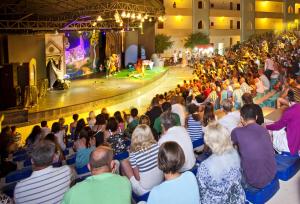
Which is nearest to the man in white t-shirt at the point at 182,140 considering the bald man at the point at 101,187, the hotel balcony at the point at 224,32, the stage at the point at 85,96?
Result: the bald man at the point at 101,187

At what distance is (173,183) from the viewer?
3191mm

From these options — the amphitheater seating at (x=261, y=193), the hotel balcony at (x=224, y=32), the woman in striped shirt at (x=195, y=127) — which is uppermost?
the hotel balcony at (x=224, y=32)

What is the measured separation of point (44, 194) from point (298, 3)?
216 ft

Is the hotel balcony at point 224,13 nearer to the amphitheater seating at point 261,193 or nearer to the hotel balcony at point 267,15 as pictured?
the hotel balcony at point 267,15

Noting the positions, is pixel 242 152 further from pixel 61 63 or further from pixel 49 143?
pixel 61 63

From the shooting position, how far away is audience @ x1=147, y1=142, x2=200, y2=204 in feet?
10.3

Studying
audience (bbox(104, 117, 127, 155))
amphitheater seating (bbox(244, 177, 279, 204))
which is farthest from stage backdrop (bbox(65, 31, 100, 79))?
amphitheater seating (bbox(244, 177, 279, 204))

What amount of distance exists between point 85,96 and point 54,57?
211 inches

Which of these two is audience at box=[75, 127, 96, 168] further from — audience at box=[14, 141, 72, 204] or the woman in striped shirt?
audience at box=[14, 141, 72, 204]

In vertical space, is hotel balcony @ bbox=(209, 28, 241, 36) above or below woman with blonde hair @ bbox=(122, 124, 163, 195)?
above

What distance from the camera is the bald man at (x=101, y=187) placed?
2.91 metres

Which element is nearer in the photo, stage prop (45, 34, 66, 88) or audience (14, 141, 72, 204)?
audience (14, 141, 72, 204)

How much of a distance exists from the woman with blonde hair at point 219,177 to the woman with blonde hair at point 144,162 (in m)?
0.96

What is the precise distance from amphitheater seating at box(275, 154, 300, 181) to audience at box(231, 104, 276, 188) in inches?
41.9
